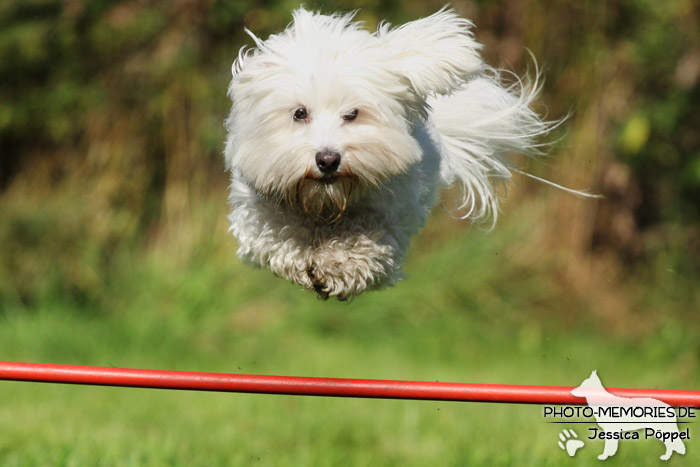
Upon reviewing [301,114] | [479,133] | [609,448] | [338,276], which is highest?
[479,133]

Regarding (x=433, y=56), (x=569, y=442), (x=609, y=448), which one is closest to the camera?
(x=433, y=56)

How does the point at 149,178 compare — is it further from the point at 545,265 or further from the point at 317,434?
the point at 317,434

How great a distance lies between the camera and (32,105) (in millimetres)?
8969

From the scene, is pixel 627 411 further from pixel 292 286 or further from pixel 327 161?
pixel 292 286

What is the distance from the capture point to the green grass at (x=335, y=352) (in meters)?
5.07

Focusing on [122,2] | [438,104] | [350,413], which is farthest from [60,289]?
[438,104]

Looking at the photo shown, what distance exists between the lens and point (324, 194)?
3.26 metres

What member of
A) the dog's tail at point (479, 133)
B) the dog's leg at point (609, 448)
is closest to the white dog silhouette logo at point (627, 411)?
the dog's leg at point (609, 448)

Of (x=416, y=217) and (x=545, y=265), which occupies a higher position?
(x=545, y=265)

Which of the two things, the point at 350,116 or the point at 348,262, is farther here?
the point at 348,262

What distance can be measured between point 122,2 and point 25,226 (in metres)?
2.31

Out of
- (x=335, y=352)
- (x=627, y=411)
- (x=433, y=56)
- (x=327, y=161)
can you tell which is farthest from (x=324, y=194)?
(x=335, y=352)

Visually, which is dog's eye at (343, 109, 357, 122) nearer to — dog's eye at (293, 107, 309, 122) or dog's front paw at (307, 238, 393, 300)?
dog's eye at (293, 107, 309, 122)

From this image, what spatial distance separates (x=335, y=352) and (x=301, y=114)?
486cm
